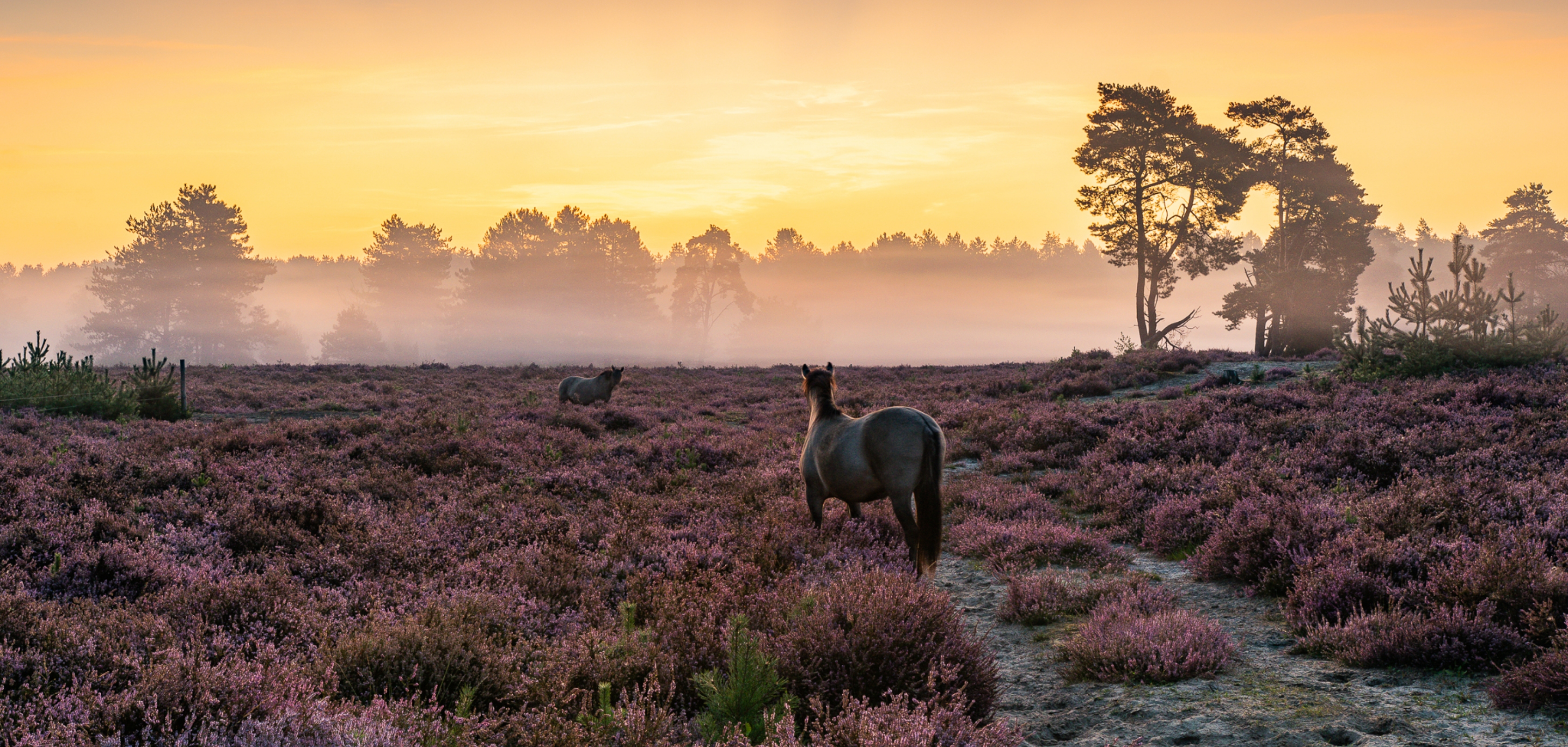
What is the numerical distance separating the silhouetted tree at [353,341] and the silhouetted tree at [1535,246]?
384 feet

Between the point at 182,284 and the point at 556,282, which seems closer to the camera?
the point at 182,284

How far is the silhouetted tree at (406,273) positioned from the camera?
9394 cm

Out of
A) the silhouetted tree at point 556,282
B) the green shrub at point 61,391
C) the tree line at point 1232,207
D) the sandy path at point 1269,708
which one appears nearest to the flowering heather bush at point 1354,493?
the sandy path at point 1269,708

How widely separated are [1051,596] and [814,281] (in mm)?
153819

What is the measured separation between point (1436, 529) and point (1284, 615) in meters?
2.04

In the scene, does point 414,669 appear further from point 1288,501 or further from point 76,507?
point 1288,501

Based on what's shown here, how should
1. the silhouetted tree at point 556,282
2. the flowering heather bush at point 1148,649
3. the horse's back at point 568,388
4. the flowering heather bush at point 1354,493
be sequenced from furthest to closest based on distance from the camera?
the silhouetted tree at point 556,282
the horse's back at point 568,388
the flowering heather bush at point 1354,493
the flowering heather bush at point 1148,649

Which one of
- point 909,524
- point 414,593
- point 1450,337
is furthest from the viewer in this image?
point 1450,337

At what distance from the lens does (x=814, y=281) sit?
521 feet

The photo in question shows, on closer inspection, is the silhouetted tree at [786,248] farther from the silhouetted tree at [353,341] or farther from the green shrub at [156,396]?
the green shrub at [156,396]

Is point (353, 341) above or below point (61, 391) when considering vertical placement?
above

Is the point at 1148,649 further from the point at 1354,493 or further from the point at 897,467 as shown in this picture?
the point at 1354,493

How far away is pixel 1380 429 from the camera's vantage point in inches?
435

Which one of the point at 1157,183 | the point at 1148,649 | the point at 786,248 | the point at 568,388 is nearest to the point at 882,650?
the point at 1148,649
